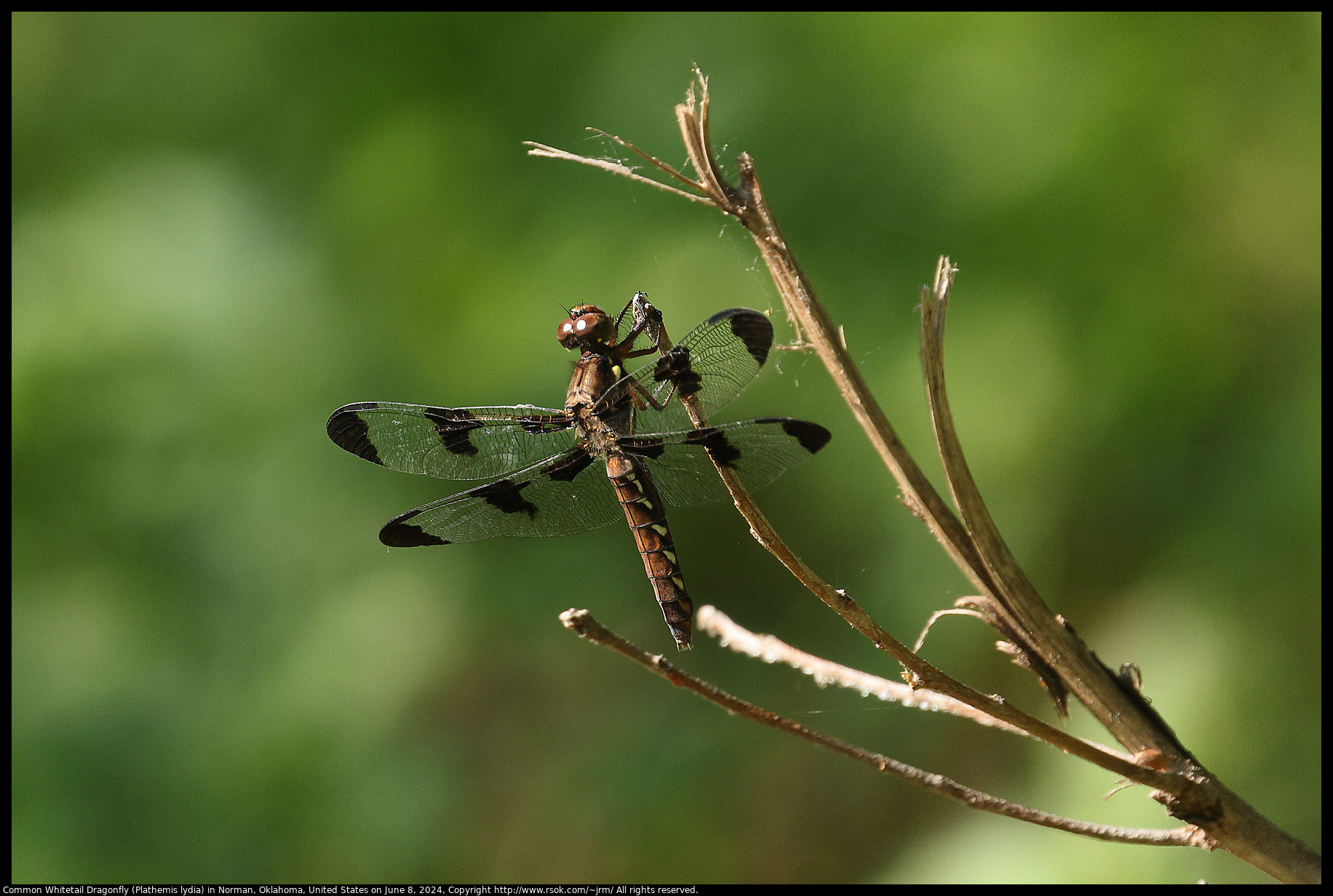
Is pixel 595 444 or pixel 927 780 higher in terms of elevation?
pixel 595 444

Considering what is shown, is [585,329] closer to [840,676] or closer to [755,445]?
[755,445]

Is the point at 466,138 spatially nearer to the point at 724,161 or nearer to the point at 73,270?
the point at 724,161

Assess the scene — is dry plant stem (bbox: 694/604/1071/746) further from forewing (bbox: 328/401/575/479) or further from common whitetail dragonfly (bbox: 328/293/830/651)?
forewing (bbox: 328/401/575/479)

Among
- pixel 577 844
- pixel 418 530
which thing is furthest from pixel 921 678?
pixel 577 844

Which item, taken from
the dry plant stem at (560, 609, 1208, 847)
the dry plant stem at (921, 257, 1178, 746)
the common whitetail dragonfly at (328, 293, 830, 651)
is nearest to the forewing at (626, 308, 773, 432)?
the common whitetail dragonfly at (328, 293, 830, 651)

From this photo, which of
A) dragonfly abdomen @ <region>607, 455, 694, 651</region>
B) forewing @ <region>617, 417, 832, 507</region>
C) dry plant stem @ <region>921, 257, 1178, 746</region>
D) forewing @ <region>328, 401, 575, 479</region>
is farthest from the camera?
forewing @ <region>328, 401, 575, 479</region>

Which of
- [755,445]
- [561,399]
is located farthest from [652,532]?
[561,399]

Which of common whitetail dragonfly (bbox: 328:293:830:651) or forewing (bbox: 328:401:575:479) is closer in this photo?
common whitetail dragonfly (bbox: 328:293:830:651)
